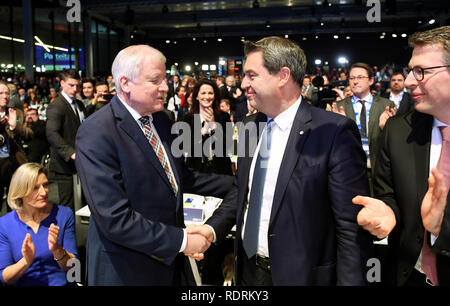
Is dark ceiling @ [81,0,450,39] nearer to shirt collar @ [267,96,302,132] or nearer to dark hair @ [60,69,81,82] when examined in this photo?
dark hair @ [60,69,81,82]

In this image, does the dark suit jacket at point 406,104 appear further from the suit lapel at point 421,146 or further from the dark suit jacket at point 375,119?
the suit lapel at point 421,146

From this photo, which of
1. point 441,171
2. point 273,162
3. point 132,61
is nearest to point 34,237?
point 132,61

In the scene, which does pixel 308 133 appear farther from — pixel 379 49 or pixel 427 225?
pixel 379 49

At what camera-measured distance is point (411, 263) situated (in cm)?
153

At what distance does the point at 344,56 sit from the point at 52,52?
54.0 feet

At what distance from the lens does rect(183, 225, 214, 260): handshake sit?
1.68 m

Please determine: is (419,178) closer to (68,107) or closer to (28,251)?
(28,251)

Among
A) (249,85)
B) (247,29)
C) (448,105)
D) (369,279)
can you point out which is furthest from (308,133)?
(247,29)

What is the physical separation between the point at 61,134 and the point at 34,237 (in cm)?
206

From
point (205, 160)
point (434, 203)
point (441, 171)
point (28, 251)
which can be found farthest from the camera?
point (205, 160)

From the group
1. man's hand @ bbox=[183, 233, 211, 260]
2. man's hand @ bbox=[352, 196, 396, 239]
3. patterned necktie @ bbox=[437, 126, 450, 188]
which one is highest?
patterned necktie @ bbox=[437, 126, 450, 188]

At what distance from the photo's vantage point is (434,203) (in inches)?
53.1

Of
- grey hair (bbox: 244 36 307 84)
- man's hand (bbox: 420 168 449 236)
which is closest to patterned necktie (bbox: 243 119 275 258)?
grey hair (bbox: 244 36 307 84)

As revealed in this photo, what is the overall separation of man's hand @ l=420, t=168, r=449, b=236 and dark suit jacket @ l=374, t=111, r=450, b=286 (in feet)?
0.34
